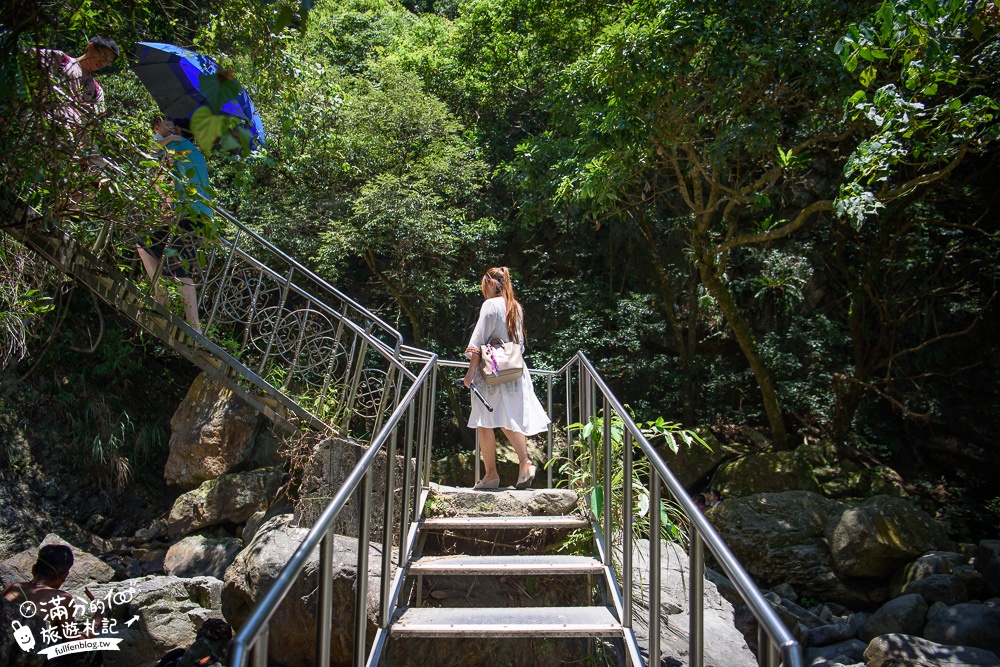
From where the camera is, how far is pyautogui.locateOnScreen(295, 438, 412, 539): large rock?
4.93 meters

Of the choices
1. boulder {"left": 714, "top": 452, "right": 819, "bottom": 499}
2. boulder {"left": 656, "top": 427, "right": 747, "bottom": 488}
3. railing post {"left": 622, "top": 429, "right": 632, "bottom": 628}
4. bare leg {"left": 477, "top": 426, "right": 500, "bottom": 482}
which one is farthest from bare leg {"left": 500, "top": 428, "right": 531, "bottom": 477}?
boulder {"left": 656, "top": 427, "right": 747, "bottom": 488}

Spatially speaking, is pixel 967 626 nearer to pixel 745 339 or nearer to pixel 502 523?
pixel 745 339

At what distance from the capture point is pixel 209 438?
362 inches

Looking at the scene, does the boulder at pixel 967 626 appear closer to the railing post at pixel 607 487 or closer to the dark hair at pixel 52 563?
the railing post at pixel 607 487

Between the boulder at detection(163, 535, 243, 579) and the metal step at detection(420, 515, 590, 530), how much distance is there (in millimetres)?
4767

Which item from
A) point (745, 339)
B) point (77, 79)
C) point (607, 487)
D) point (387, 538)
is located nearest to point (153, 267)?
point (77, 79)

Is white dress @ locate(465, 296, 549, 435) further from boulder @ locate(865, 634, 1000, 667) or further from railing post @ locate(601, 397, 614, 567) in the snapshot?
boulder @ locate(865, 634, 1000, 667)

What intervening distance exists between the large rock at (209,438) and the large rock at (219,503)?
28 centimetres

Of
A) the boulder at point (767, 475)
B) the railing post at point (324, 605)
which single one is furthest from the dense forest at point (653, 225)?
the railing post at point (324, 605)

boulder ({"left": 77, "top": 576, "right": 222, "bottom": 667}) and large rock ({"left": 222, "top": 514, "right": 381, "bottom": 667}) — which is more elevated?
large rock ({"left": 222, "top": 514, "right": 381, "bottom": 667})

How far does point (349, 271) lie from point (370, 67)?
304 cm

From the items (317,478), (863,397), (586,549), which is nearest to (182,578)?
(317,478)

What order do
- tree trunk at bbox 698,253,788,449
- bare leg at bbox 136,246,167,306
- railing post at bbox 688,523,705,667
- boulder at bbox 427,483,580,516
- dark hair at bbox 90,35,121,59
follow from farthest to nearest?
tree trunk at bbox 698,253,788,449 → bare leg at bbox 136,246,167,306 → boulder at bbox 427,483,580,516 → dark hair at bbox 90,35,121,59 → railing post at bbox 688,523,705,667

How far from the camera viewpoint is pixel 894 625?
721 cm
